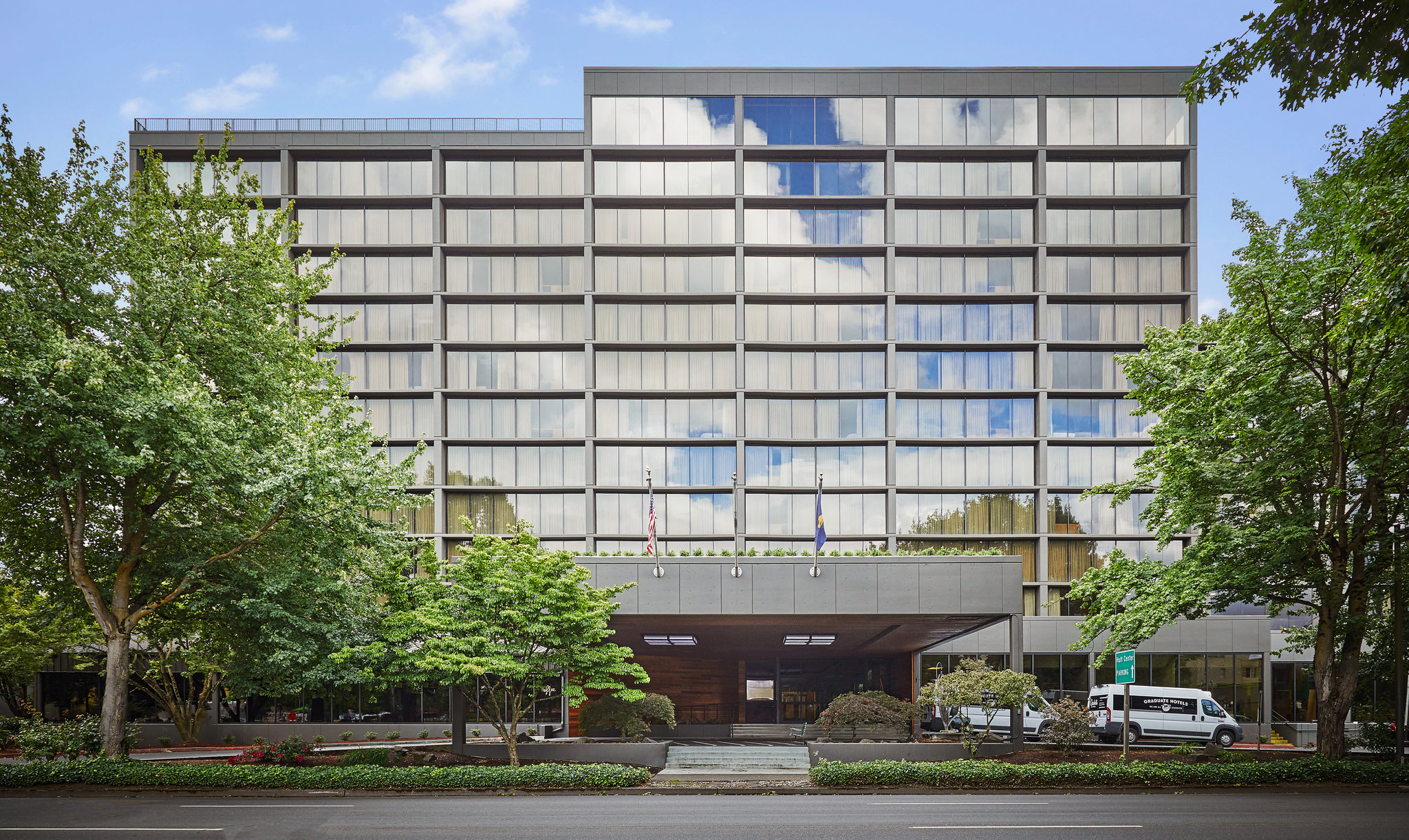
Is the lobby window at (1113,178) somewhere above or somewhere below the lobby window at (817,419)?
above

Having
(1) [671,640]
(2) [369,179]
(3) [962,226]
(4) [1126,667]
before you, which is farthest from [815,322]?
(4) [1126,667]

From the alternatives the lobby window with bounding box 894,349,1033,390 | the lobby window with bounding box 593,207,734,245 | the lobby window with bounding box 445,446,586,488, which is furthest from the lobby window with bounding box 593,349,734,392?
the lobby window with bounding box 894,349,1033,390

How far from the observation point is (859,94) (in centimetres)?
4819

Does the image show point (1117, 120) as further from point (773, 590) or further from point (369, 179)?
point (369, 179)

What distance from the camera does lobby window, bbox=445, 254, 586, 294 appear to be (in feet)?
157

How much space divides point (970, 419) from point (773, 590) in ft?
85.0

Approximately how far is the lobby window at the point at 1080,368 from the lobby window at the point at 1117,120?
11116 mm

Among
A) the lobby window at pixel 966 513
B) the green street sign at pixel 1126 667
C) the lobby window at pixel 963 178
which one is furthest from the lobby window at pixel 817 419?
the green street sign at pixel 1126 667

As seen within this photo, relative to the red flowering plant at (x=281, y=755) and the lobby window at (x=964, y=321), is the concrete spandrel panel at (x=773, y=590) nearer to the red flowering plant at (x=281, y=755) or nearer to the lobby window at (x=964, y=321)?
the red flowering plant at (x=281, y=755)

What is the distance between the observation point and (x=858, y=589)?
24922 millimetres

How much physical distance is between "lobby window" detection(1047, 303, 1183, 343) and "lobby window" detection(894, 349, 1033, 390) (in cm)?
225

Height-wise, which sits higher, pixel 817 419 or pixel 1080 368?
pixel 1080 368

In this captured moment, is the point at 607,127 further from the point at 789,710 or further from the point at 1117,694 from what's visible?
the point at 1117,694

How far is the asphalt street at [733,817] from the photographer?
14.5m
